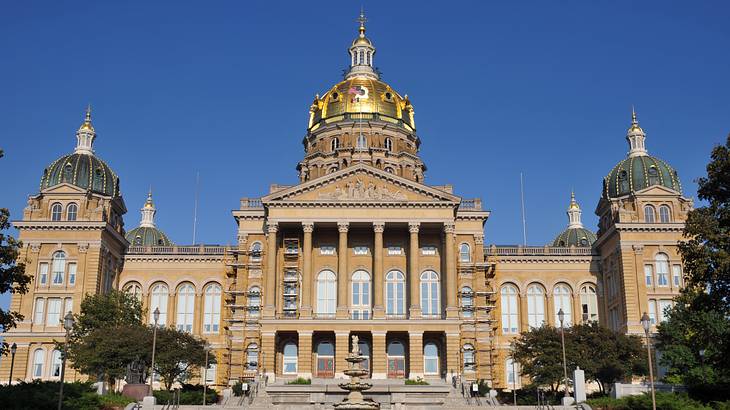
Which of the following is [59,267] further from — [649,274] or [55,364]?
[649,274]

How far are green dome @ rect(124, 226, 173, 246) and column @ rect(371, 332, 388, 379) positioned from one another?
127 feet

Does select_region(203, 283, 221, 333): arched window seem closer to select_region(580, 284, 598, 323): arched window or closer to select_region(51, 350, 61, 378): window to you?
select_region(51, 350, 61, 378): window

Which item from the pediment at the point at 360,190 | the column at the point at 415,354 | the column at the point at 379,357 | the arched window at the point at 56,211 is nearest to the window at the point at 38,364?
the arched window at the point at 56,211

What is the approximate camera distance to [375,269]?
66.0 m

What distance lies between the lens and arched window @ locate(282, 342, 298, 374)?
220 ft

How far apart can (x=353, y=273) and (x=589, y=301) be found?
21858mm

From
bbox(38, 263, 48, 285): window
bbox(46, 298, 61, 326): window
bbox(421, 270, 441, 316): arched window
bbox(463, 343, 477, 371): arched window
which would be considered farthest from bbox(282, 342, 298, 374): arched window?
bbox(38, 263, 48, 285): window

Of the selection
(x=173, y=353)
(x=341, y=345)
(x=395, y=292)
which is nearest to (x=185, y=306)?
(x=341, y=345)

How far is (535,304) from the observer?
250ft

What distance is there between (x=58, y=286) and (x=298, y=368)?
20.8 m

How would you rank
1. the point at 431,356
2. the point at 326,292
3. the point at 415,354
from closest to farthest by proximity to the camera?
1. the point at 415,354
2. the point at 431,356
3. the point at 326,292

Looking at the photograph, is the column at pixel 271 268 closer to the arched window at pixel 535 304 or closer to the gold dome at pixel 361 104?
the arched window at pixel 535 304

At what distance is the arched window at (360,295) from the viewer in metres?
68.5

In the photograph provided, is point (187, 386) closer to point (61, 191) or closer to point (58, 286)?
point (58, 286)
